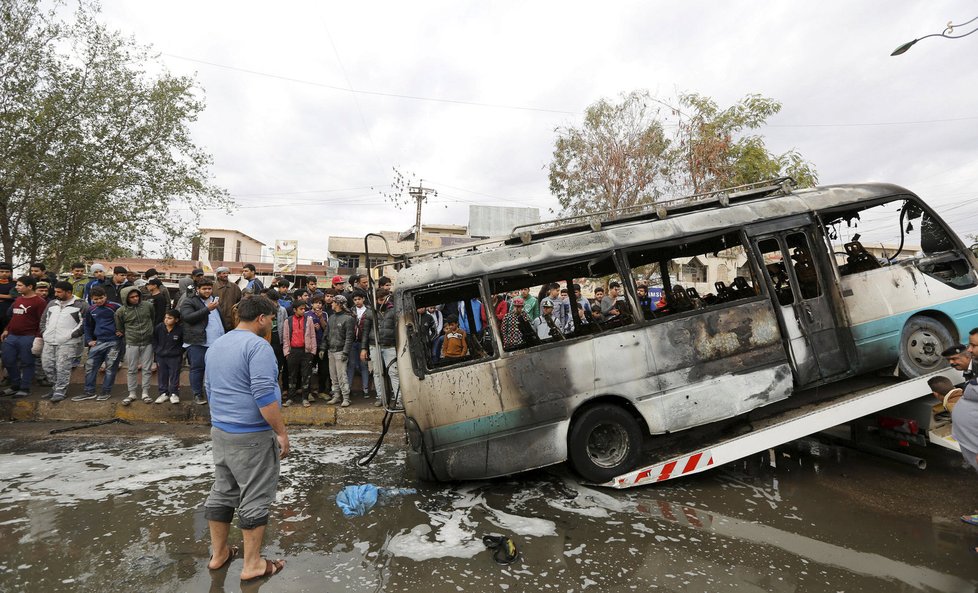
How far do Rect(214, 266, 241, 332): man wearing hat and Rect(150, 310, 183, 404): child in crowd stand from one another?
616mm

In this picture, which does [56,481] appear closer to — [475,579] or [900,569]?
→ [475,579]

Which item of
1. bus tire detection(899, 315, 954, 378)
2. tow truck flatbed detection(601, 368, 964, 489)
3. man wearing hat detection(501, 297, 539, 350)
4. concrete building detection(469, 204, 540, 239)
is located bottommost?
tow truck flatbed detection(601, 368, 964, 489)

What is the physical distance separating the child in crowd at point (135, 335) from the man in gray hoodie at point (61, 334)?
2.62 ft

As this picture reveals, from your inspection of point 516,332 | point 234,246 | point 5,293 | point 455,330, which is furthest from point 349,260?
point 516,332

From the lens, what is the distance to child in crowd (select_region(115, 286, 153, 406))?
7.57 meters

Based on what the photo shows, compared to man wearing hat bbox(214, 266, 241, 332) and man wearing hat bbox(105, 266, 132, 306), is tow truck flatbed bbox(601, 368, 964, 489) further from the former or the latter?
man wearing hat bbox(105, 266, 132, 306)

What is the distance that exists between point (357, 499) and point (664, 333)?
3.43m

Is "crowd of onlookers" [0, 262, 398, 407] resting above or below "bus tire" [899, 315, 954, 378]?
above

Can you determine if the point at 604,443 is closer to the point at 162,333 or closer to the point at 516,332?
the point at 516,332

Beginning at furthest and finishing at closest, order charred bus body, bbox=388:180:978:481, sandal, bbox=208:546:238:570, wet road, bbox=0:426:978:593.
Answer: charred bus body, bbox=388:180:978:481
sandal, bbox=208:546:238:570
wet road, bbox=0:426:978:593

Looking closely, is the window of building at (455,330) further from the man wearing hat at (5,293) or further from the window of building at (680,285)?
the man wearing hat at (5,293)

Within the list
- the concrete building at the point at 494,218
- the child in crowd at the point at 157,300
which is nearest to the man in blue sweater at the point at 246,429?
the child in crowd at the point at 157,300

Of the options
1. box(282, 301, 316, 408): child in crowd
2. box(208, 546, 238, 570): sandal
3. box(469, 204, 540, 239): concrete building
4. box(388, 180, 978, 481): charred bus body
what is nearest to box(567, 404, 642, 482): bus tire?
box(388, 180, 978, 481): charred bus body

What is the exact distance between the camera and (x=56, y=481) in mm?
5117
